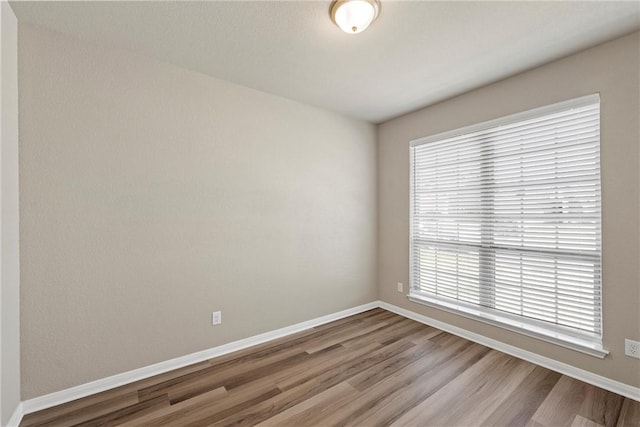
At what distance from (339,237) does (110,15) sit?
9.29 ft

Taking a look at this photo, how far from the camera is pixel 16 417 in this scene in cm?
168

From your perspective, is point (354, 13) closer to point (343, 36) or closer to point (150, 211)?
point (343, 36)

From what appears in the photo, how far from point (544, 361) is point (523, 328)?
28 cm

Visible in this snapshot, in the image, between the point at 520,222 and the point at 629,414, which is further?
the point at 520,222

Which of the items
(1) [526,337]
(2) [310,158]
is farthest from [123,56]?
(1) [526,337]

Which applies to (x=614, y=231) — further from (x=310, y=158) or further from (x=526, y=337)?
(x=310, y=158)

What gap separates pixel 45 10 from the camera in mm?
1697

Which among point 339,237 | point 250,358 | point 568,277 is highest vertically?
point 339,237

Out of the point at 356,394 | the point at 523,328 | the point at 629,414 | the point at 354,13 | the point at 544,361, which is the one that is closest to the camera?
the point at 354,13

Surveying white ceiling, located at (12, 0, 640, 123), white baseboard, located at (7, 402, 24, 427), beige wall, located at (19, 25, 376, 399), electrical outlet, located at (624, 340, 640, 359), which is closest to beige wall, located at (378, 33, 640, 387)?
electrical outlet, located at (624, 340, 640, 359)

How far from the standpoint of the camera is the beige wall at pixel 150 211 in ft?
6.07

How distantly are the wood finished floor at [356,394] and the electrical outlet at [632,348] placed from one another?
12.5 inches

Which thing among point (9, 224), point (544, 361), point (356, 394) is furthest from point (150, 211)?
point (544, 361)

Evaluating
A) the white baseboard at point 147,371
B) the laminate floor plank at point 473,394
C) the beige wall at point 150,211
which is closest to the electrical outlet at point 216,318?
the beige wall at point 150,211
